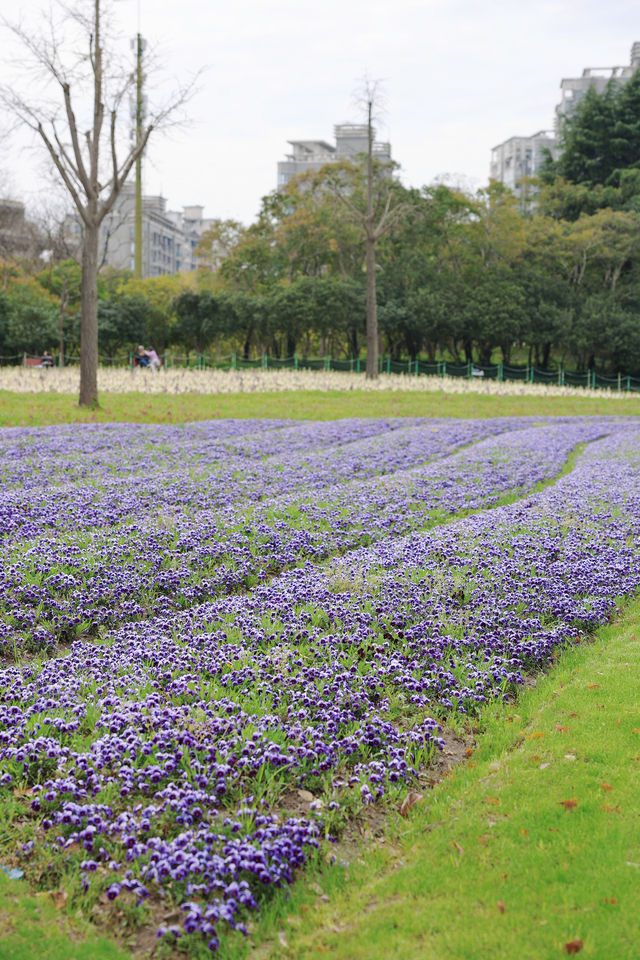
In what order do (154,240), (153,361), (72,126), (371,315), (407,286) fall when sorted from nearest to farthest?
(72,126) < (153,361) < (371,315) < (407,286) < (154,240)

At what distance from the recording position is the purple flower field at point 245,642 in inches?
147

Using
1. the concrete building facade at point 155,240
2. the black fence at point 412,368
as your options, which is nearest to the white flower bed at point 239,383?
the black fence at point 412,368

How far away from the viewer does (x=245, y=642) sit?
19.7ft

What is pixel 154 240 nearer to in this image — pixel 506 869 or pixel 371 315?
pixel 371 315

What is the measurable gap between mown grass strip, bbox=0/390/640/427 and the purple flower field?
8.53 meters

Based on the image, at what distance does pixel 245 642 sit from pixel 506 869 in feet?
9.65

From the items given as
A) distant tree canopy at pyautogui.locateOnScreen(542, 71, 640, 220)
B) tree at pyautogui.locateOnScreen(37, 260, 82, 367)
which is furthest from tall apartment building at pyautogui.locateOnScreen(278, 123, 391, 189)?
tree at pyautogui.locateOnScreen(37, 260, 82, 367)

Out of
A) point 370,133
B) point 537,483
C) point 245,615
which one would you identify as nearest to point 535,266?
point 370,133

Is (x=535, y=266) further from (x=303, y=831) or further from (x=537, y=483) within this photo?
(x=303, y=831)

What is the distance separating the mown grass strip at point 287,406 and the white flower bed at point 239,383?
1800 millimetres

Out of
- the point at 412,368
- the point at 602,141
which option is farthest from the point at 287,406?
the point at 602,141

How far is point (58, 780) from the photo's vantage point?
4.00m

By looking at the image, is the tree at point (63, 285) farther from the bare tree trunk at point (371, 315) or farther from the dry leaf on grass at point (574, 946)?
the dry leaf on grass at point (574, 946)

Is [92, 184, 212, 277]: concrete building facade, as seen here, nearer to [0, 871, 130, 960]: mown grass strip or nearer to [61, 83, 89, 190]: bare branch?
[61, 83, 89, 190]: bare branch
